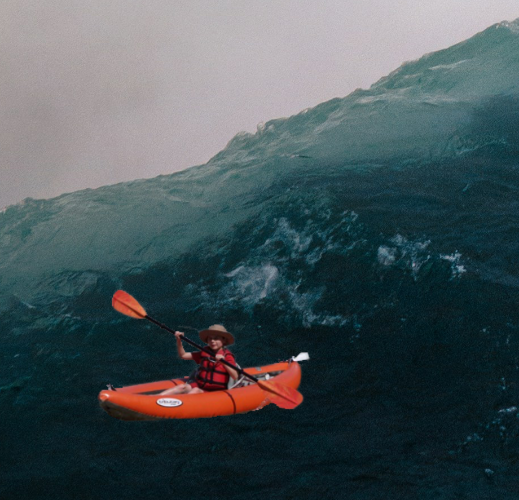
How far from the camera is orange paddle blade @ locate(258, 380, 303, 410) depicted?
241 inches

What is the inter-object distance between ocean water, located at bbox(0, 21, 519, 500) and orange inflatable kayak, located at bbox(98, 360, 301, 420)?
19.9 inches

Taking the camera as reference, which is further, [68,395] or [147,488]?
[68,395]

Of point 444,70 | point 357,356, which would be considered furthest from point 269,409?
point 444,70

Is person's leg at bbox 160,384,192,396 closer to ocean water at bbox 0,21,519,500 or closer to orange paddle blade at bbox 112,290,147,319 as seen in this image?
ocean water at bbox 0,21,519,500

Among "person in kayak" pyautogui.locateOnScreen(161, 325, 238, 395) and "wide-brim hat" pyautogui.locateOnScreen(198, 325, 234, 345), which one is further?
"person in kayak" pyautogui.locateOnScreen(161, 325, 238, 395)

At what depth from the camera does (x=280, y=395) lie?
6125mm

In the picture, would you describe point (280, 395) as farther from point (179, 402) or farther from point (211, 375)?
point (179, 402)

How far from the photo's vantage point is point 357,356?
770 cm

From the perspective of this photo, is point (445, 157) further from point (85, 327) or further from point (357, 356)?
point (85, 327)

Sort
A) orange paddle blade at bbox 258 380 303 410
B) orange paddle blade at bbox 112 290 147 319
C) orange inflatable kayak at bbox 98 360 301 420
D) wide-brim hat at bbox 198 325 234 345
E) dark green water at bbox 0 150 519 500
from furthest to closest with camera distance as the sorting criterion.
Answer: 1. orange paddle blade at bbox 112 290 147 319
2. orange paddle blade at bbox 258 380 303 410
3. wide-brim hat at bbox 198 325 234 345
4. dark green water at bbox 0 150 519 500
5. orange inflatable kayak at bbox 98 360 301 420

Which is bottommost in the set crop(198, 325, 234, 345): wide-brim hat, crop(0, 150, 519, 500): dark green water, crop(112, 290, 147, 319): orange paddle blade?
crop(0, 150, 519, 500): dark green water

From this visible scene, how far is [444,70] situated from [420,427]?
2457 cm

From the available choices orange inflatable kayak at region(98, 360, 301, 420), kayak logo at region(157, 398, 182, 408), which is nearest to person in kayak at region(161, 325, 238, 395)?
orange inflatable kayak at region(98, 360, 301, 420)

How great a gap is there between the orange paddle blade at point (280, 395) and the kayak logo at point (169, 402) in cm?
117
